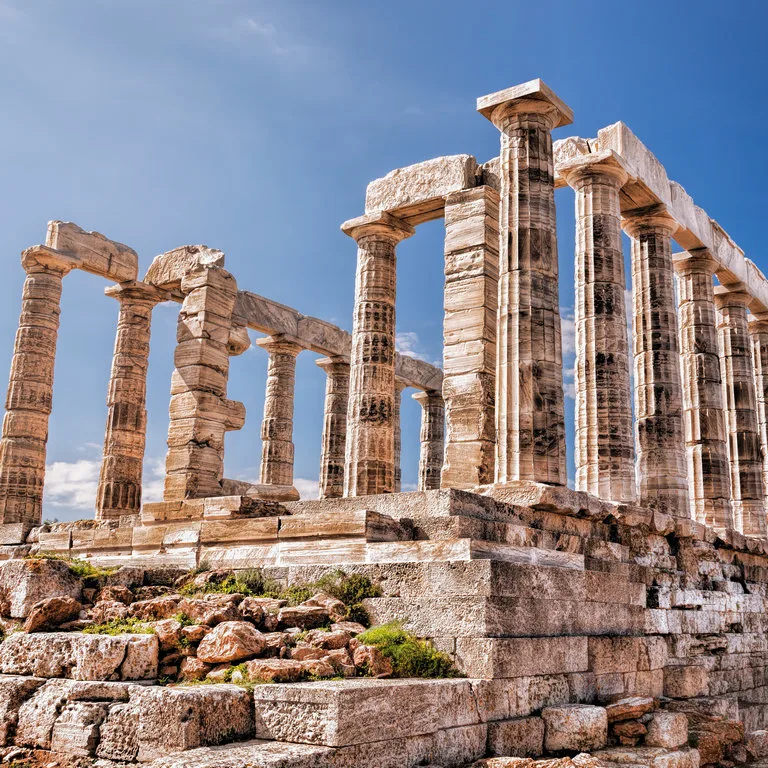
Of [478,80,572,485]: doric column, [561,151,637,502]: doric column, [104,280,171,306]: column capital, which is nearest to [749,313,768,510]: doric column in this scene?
[561,151,637,502]: doric column

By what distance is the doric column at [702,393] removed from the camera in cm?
2445

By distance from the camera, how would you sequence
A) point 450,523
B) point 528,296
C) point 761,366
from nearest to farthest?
point 450,523
point 528,296
point 761,366

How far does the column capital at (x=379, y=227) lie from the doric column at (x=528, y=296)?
4.32 m

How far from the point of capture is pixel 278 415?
31812 mm

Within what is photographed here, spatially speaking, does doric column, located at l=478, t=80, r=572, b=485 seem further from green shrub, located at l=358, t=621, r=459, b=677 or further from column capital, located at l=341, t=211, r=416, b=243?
green shrub, located at l=358, t=621, r=459, b=677

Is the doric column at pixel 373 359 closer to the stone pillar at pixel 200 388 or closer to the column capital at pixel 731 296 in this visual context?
the stone pillar at pixel 200 388

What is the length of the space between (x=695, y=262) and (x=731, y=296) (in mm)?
3318

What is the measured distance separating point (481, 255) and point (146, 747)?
14.0m

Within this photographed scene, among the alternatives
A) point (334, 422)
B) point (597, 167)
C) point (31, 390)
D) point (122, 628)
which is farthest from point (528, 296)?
point (334, 422)

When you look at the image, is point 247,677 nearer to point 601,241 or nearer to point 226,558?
point 226,558

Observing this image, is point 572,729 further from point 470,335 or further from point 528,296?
point 470,335

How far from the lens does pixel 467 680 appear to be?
9.26 meters

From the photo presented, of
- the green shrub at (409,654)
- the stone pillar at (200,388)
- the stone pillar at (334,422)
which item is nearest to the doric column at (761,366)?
the stone pillar at (334,422)

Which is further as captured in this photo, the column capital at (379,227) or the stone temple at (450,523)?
the column capital at (379,227)
